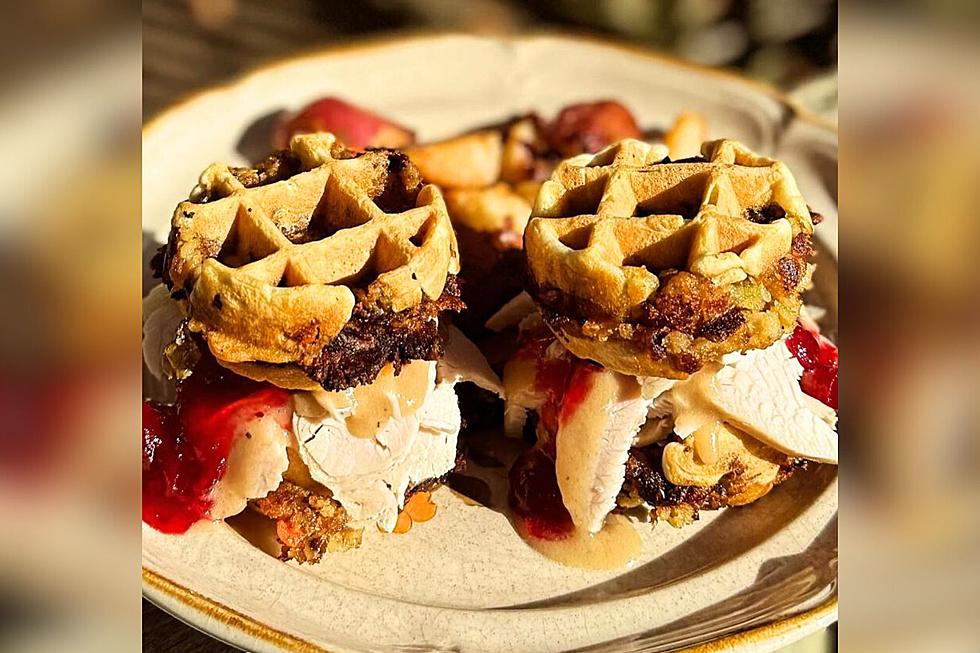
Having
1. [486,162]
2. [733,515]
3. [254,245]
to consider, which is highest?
[254,245]

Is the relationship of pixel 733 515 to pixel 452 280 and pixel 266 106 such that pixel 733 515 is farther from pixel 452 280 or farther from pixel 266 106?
pixel 266 106

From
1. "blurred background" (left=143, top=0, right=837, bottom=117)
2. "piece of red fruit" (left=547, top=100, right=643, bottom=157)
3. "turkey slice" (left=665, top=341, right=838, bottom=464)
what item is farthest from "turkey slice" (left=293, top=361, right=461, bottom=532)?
"blurred background" (left=143, top=0, right=837, bottom=117)

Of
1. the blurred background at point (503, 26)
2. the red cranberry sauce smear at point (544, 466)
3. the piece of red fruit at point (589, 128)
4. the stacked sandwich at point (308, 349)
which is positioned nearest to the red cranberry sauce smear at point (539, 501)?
the red cranberry sauce smear at point (544, 466)

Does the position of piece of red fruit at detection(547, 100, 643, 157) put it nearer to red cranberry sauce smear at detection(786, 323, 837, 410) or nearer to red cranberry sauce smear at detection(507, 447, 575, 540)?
red cranberry sauce smear at detection(786, 323, 837, 410)
